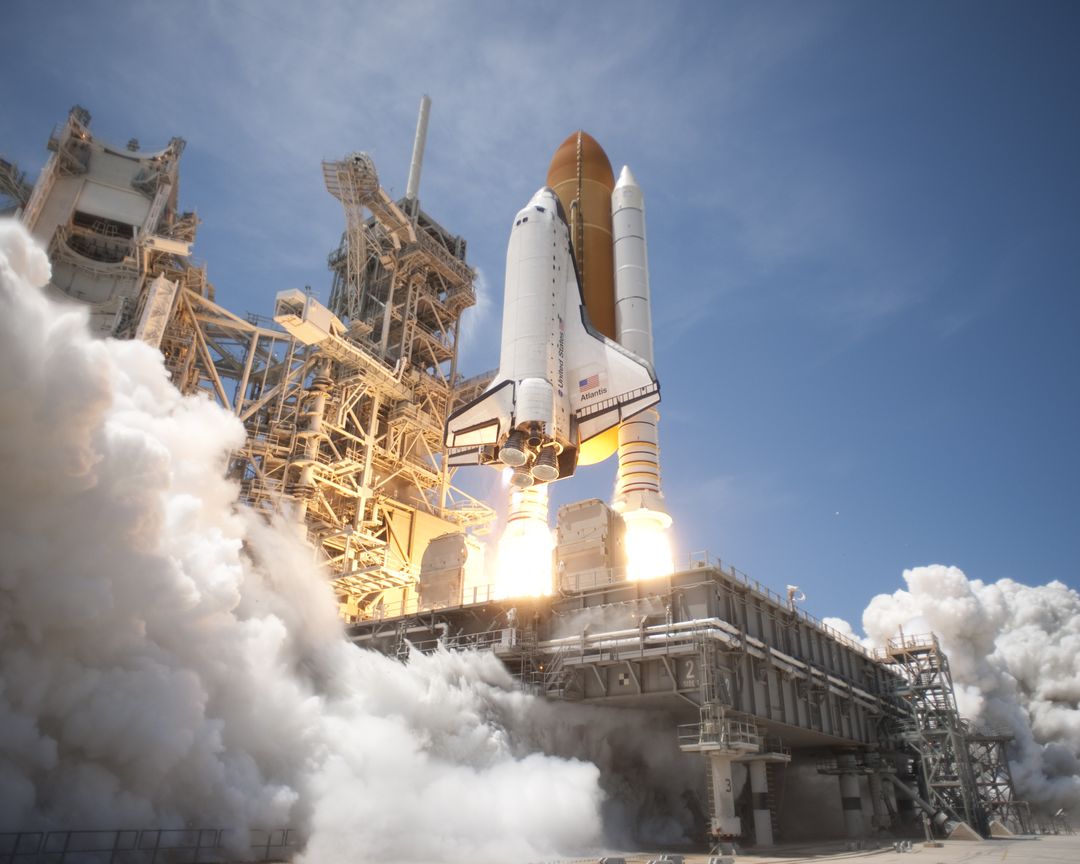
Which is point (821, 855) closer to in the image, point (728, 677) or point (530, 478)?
point (728, 677)

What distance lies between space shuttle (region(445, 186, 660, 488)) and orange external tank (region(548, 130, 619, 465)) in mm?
2125

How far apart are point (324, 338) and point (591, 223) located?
1300cm

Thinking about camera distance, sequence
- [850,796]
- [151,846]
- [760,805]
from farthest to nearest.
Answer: [850,796] < [760,805] < [151,846]

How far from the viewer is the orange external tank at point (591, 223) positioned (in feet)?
106

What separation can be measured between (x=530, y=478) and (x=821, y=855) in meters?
13.7

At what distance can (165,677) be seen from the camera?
13.4 meters

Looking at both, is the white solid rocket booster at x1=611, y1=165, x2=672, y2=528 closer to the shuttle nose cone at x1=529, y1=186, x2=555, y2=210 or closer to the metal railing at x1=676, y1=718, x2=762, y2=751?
the shuttle nose cone at x1=529, y1=186, x2=555, y2=210

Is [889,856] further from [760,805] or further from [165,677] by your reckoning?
[165,677]

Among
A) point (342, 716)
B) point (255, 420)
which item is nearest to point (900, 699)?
point (342, 716)

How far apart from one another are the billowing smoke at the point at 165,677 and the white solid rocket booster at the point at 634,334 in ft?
34.6

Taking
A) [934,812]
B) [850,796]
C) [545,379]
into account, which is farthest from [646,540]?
[934,812]

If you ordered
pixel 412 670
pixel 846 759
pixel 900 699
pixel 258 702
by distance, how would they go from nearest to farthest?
pixel 258 702 < pixel 412 670 < pixel 846 759 < pixel 900 699

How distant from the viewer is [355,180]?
37.3 meters

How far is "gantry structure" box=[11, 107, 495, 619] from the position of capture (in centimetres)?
3081
